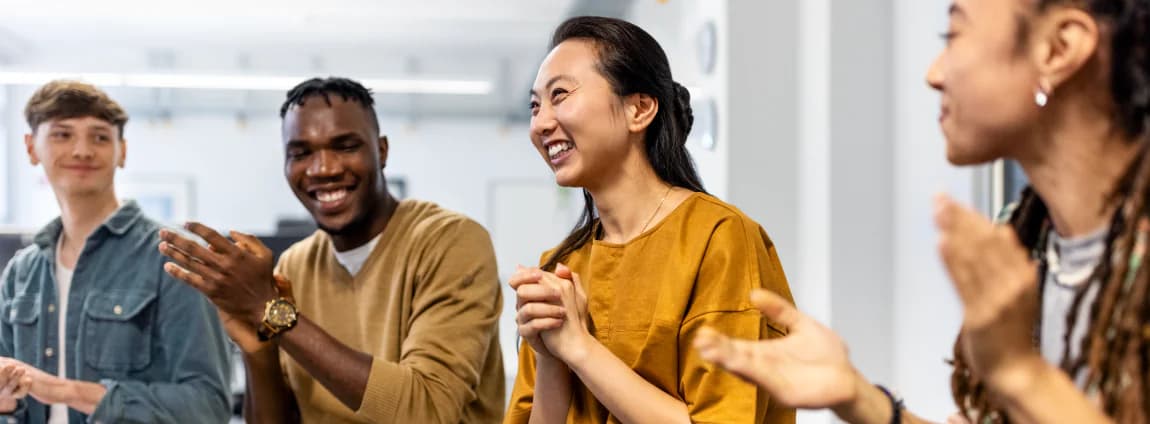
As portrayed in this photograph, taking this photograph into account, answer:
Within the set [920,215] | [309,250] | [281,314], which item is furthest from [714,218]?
[920,215]

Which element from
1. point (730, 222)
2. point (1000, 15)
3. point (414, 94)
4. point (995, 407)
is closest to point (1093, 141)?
point (1000, 15)

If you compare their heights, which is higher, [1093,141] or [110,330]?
[1093,141]

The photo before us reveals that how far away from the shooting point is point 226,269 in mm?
1662

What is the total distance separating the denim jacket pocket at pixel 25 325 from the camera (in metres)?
2.09

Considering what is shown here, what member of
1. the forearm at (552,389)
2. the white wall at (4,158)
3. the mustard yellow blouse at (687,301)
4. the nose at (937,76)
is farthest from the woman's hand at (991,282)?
the white wall at (4,158)

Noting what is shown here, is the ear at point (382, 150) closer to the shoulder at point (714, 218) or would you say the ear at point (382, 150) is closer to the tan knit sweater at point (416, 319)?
the tan knit sweater at point (416, 319)

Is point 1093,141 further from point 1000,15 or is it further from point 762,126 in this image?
point 762,126

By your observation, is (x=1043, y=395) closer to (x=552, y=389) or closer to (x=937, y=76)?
(x=937, y=76)

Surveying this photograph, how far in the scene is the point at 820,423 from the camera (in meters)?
3.35

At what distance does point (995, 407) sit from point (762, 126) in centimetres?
267

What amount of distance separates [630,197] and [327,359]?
0.64 m

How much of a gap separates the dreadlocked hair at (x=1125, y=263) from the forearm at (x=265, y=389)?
1446mm

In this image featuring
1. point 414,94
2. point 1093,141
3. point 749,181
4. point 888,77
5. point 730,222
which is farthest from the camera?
point 414,94

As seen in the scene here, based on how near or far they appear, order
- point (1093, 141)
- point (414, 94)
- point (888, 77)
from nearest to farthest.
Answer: point (1093, 141) < point (888, 77) < point (414, 94)
